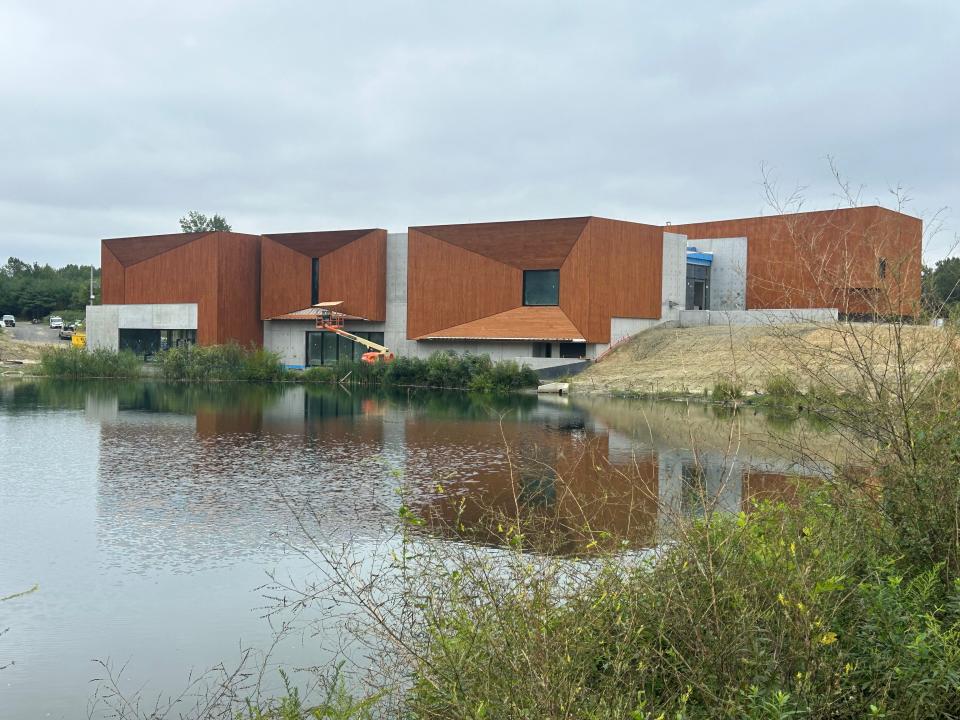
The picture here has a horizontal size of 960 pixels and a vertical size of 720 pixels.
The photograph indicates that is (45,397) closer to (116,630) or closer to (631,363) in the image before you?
(631,363)

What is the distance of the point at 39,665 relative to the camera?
7.75 metres

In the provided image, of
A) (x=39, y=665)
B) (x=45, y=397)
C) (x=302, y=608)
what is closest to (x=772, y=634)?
(x=302, y=608)

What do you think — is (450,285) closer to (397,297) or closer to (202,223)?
(397,297)

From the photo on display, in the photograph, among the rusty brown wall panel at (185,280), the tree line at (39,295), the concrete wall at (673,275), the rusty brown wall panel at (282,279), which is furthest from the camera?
the tree line at (39,295)

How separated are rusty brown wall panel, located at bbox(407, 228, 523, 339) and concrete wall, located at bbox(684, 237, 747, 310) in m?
12.9

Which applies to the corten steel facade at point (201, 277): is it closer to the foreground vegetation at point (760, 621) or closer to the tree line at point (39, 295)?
the tree line at point (39, 295)

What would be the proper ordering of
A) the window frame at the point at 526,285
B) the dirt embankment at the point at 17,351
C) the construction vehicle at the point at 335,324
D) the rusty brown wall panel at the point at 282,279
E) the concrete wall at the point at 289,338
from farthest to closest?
1. the dirt embankment at the point at 17,351
2. the concrete wall at the point at 289,338
3. the rusty brown wall panel at the point at 282,279
4. the construction vehicle at the point at 335,324
5. the window frame at the point at 526,285

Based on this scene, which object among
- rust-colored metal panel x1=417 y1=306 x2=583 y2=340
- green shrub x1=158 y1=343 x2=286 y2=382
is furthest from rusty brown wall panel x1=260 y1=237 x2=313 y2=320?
rust-colored metal panel x1=417 y1=306 x2=583 y2=340

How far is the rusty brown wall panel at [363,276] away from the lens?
4975 cm

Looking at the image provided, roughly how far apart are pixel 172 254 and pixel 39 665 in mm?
48054

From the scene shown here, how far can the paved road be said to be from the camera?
73750 millimetres

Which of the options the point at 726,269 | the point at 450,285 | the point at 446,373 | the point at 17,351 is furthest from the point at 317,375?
the point at 17,351

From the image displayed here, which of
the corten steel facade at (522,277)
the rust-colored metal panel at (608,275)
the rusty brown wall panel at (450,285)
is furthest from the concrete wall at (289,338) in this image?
the rust-colored metal panel at (608,275)

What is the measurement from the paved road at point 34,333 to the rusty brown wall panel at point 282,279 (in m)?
30.4
